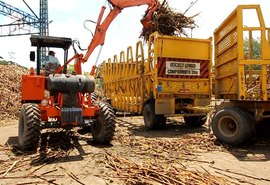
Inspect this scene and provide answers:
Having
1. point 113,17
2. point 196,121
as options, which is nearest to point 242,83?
point 196,121

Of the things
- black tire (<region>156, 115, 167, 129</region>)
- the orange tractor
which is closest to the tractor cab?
the orange tractor

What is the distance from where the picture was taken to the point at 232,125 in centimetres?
708

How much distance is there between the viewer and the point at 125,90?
1238 cm

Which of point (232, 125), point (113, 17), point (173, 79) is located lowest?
point (232, 125)

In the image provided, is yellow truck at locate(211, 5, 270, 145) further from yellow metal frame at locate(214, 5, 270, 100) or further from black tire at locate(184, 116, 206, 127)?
black tire at locate(184, 116, 206, 127)

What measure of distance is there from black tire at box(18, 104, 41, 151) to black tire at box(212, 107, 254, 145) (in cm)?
391

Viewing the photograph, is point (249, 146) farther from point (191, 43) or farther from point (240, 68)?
point (191, 43)

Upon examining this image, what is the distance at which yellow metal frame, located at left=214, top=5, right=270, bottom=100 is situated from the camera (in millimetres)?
6543

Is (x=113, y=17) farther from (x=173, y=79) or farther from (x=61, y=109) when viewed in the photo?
(x=61, y=109)

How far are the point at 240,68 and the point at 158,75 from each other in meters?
3.38

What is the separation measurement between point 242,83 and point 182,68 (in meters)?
3.55

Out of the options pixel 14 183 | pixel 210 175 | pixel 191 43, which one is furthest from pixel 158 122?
pixel 14 183

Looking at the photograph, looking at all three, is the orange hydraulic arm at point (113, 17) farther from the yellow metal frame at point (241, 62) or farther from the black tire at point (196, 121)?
the yellow metal frame at point (241, 62)

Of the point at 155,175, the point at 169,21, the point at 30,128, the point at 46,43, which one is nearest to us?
the point at 155,175
